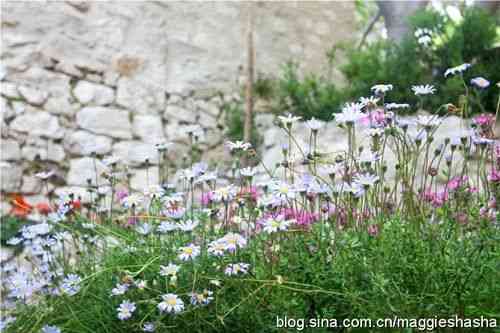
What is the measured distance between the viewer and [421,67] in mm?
4641

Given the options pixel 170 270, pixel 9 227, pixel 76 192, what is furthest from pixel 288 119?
pixel 9 227

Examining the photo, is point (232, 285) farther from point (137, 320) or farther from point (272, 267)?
point (137, 320)

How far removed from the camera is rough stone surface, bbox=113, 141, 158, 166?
181 inches

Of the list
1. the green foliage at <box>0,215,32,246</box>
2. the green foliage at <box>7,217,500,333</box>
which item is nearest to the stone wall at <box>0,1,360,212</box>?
the green foliage at <box>0,215,32,246</box>

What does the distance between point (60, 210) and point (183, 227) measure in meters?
0.45

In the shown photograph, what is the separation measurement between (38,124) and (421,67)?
2.95 meters

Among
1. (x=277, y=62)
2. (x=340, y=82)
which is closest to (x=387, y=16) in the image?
(x=340, y=82)

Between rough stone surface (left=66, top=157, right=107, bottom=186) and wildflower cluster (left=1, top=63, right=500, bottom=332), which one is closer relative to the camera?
wildflower cluster (left=1, top=63, right=500, bottom=332)

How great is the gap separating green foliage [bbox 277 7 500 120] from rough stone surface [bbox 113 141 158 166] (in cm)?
128

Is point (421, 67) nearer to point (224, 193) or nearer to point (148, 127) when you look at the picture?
point (148, 127)

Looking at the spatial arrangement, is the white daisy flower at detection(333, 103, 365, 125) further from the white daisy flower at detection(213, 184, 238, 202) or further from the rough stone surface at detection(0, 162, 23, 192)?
the rough stone surface at detection(0, 162, 23, 192)

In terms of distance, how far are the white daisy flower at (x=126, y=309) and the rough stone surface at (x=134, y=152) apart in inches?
128

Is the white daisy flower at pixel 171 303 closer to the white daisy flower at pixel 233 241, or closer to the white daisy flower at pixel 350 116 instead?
the white daisy flower at pixel 233 241

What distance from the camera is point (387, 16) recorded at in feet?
18.4
